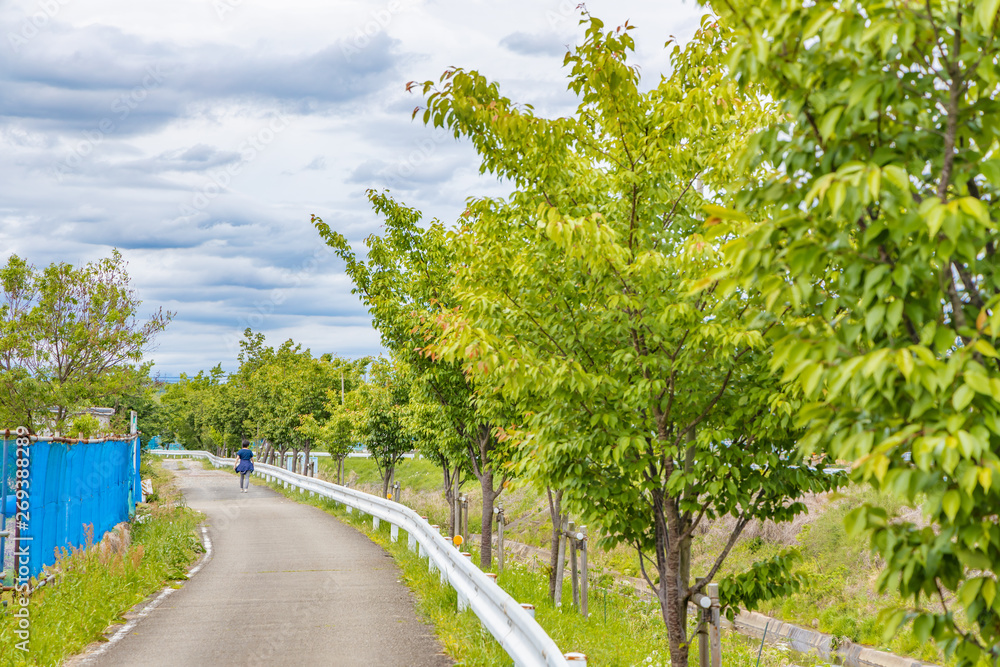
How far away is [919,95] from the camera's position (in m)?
2.93

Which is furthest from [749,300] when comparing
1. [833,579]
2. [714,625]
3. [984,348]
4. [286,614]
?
[833,579]

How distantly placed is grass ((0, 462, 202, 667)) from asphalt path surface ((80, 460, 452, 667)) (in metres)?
0.35

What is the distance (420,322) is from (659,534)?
313 inches

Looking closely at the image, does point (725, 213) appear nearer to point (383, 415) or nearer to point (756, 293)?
point (756, 293)

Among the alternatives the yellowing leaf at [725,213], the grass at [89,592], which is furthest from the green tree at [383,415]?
the yellowing leaf at [725,213]

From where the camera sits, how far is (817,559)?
19875 millimetres

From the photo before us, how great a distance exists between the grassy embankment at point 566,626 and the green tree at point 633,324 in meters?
2.05

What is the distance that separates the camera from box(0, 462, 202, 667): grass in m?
7.45

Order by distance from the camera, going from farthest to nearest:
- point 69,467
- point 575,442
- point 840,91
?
point 69,467 < point 575,442 < point 840,91

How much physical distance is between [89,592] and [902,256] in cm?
986

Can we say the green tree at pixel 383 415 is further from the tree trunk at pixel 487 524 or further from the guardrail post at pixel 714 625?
the guardrail post at pixel 714 625

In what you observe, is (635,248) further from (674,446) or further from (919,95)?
(919,95)

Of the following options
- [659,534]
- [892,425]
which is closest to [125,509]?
[659,534]

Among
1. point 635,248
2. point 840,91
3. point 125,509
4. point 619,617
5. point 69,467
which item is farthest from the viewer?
point 125,509
